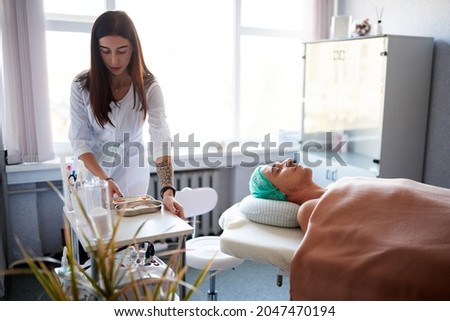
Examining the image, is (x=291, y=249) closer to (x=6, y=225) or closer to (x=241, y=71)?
(x=6, y=225)

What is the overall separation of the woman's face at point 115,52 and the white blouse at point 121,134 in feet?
0.50

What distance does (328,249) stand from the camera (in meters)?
1.40

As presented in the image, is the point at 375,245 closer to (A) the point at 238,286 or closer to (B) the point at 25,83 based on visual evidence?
(A) the point at 238,286

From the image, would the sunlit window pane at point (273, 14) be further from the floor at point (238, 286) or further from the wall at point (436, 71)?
the floor at point (238, 286)

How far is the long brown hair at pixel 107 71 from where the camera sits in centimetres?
167

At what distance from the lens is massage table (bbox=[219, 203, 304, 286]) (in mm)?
1506

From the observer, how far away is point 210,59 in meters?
3.25

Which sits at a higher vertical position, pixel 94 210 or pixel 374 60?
pixel 374 60

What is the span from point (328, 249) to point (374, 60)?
1766 millimetres

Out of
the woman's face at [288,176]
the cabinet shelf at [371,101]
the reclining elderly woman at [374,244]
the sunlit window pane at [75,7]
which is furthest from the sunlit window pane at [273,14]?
the reclining elderly woman at [374,244]

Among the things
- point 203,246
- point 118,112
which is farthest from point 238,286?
point 118,112

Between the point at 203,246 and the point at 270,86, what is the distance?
1.88 meters

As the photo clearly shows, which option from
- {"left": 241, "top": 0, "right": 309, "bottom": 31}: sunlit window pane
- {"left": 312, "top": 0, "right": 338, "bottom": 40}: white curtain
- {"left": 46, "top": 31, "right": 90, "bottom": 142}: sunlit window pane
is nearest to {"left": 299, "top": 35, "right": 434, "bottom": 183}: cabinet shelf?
{"left": 312, "top": 0, "right": 338, "bottom": 40}: white curtain
